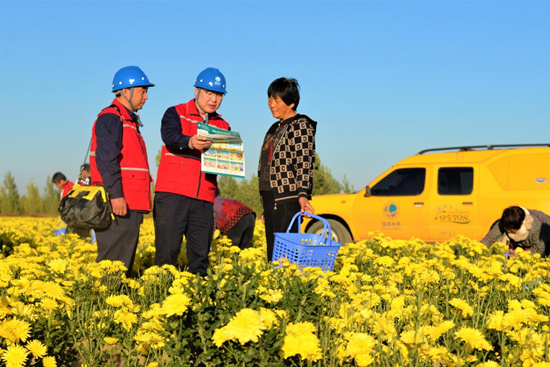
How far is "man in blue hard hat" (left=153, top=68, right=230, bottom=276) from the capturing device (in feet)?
15.5

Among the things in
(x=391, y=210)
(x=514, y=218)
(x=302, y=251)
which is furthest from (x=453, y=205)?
(x=302, y=251)

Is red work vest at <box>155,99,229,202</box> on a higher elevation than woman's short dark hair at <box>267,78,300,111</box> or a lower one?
lower

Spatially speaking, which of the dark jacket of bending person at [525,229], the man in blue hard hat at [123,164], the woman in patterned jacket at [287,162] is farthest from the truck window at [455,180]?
the man in blue hard hat at [123,164]

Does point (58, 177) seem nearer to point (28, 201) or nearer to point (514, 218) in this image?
point (514, 218)

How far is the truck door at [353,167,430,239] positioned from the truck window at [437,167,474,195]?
0.26 m

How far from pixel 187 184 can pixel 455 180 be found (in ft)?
22.4

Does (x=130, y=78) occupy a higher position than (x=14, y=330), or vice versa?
(x=130, y=78)

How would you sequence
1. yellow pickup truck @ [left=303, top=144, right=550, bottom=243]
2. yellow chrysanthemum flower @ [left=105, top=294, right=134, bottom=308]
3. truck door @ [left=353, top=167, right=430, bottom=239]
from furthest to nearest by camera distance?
truck door @ [left=353, top=167, right=430, bottom=239] < yellow pickup truck @ [left=303, top=144, right=550, bottom=243] < yellow chrysanthemum flower @ [left=105, top=294, right=134, bottom=308]

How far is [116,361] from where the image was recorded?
3332 mm

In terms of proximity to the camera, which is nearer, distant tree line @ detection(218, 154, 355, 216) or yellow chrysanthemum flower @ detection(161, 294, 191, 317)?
yellow chrysanthemum flower @ detection(161, 294, 191, 317)

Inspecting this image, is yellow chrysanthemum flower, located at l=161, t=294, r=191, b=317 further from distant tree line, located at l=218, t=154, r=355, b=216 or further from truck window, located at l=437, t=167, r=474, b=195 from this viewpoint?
distant tree line, located at l=218, t=154, r=355, b=216

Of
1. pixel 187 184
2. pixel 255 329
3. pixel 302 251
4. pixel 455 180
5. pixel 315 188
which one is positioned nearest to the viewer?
pixel 255 329

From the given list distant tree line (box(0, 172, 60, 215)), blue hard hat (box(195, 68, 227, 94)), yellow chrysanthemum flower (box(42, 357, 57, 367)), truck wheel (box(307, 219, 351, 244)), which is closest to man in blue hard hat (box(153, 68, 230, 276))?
blue hard hat (box(195, 68, 227, 94))

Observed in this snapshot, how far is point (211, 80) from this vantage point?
4.77m
